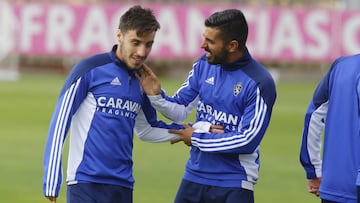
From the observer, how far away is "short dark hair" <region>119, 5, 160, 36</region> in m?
7.48

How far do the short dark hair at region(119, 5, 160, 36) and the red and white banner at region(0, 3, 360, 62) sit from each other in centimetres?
2705

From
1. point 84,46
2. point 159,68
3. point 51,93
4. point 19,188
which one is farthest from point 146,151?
point 159,68

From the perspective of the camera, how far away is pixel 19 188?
13.5 metres

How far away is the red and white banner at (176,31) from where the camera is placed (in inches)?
1374

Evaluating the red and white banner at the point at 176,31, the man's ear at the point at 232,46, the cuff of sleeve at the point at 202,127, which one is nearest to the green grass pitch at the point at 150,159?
the cuff of sleeve at the point at 202,127

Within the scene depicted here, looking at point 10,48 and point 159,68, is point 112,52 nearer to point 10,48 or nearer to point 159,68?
point 10,48

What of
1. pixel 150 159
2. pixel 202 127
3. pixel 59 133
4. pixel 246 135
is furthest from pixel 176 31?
pixel 59 133

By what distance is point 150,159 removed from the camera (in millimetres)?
16500

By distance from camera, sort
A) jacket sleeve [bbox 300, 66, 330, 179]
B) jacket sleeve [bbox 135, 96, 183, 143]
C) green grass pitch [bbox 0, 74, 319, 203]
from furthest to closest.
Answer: green grass pitch [bbox 0, 74, 319, 203], jacket sleeve [bbox 135, 96, 183, 143], jacket sleeve [bbox 300, 66, 330, 179]

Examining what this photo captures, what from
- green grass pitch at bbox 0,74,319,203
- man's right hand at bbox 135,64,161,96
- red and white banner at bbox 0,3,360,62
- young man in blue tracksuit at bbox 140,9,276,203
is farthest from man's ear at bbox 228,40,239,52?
red and white banner at bbox 0,3,360,62

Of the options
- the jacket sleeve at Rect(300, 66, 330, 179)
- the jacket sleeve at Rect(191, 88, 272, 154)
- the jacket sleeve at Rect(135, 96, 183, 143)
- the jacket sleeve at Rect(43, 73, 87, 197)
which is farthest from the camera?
the jacket sleeve at Rect(135, 96, 183, 143)

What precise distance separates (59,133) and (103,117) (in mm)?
332

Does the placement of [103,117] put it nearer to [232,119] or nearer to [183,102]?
[183,102]

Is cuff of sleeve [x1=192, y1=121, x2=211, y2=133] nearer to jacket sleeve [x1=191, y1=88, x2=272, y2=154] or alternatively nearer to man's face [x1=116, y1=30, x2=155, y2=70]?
jacket sleeve [x1=191, y1=88, x2=272, y2=154]
